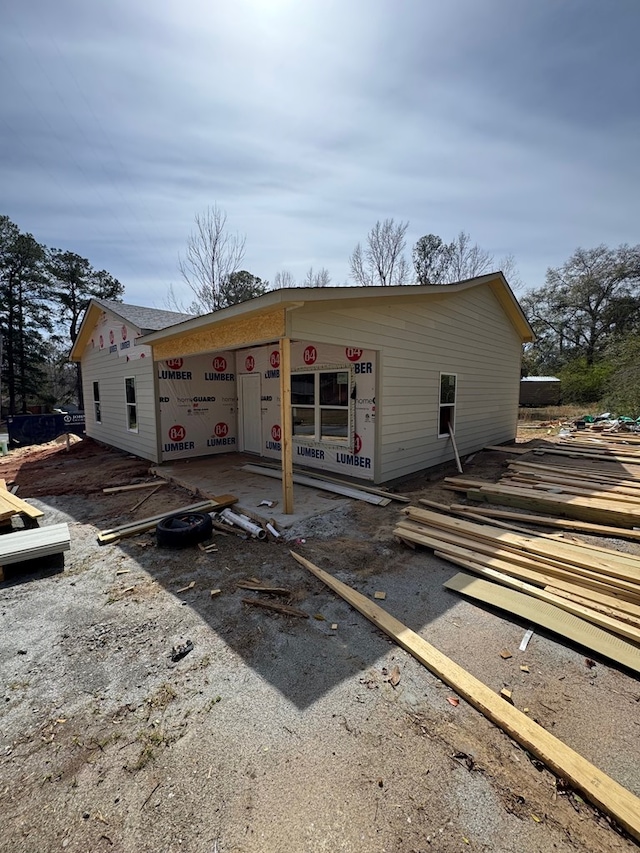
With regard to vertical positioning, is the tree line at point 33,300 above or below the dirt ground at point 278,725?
above

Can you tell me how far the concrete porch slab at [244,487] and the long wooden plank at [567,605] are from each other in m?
2.43

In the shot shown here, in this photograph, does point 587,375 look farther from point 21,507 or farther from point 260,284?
point 21,507

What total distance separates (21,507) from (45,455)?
26.1ft

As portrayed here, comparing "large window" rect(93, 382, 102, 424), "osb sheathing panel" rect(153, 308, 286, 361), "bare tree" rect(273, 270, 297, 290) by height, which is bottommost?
"large window" rect(93, 382, 102, 424)

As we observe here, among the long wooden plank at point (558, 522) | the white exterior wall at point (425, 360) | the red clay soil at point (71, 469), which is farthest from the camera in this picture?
the red clay soil at point (71, 469)

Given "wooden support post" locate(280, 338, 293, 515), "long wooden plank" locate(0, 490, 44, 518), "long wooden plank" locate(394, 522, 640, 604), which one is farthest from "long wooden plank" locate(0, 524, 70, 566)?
"long wooden plank" locate(394, 522, 640, 604)

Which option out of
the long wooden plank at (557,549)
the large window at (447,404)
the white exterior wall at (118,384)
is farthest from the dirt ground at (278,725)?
the white exterior wall at (118,384)

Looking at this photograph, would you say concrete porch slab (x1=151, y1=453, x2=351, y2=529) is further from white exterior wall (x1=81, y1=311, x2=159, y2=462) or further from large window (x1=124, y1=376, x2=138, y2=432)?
large window (x1=124, y1=376, x2=138, y2=432)

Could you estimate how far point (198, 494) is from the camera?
654cm

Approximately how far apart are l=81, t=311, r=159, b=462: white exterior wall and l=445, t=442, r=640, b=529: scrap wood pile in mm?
7141

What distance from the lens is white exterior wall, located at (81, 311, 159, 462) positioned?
9133 millimetres

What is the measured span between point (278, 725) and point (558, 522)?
424 centimetres

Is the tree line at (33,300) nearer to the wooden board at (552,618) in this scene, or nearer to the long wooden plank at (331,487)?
the long wooden plank at (331,487)

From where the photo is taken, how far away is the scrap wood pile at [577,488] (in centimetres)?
483
